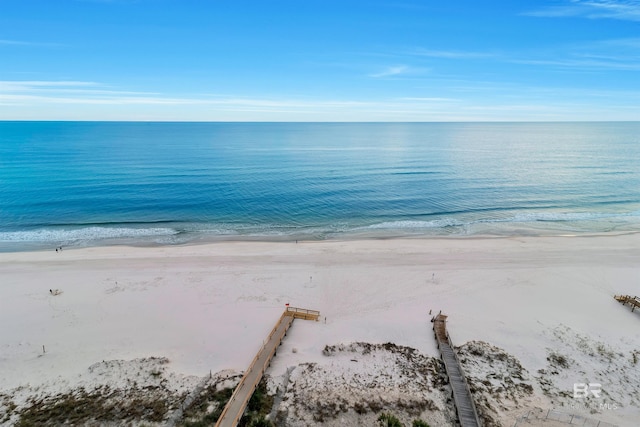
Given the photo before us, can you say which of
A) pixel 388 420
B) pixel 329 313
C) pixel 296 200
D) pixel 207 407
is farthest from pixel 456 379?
pixel 296 200

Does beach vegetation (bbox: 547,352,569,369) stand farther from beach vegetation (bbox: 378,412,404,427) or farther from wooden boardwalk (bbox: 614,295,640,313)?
beach vegetation (bbox: 378,412,404,427)

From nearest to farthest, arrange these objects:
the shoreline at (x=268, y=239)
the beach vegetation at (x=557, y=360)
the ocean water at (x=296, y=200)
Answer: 1. the beach vegetation at (x=557, y=360)
2. the shoreline at (x=268, y=239)
3. the ocean water at (x=296, y=200)

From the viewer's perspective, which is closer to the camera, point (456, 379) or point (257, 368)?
point (456, 379)

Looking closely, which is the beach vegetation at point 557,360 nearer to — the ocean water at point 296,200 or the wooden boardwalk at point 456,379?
the wooden boardwalk at point 456,379

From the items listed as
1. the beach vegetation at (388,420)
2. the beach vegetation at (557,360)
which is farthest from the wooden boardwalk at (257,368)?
the beach vegetation at (557,360)

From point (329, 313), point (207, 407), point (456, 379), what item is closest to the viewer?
point (207, 407)

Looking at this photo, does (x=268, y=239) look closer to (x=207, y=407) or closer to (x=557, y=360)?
(x=207, y=407)
